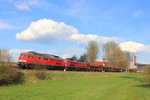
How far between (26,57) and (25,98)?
65.9ft

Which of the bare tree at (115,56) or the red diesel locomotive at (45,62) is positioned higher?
the bare tree at (115,56)

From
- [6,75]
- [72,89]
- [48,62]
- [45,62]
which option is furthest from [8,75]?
[48,62]

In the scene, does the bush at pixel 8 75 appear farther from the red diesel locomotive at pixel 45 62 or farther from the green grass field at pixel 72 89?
the red diesel locomotive at pixel 45 62

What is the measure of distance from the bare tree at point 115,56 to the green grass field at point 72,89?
194ft

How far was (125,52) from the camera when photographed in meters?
103

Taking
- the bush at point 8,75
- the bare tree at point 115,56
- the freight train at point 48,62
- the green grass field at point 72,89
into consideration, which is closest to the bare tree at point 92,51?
the bare tree at point 115,56

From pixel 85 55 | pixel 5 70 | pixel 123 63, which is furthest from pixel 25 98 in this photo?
pixel 123 63

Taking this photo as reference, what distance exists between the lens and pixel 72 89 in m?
21.5

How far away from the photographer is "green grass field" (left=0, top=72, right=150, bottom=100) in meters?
16.7

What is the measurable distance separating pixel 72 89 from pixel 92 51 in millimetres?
73336

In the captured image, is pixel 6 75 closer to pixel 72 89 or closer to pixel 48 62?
pixel 72 89

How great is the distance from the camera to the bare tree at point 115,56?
95.7 meters

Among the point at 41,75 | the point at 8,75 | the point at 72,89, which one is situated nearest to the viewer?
the point at 72,89

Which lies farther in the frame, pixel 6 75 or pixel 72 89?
pixel 6 75
